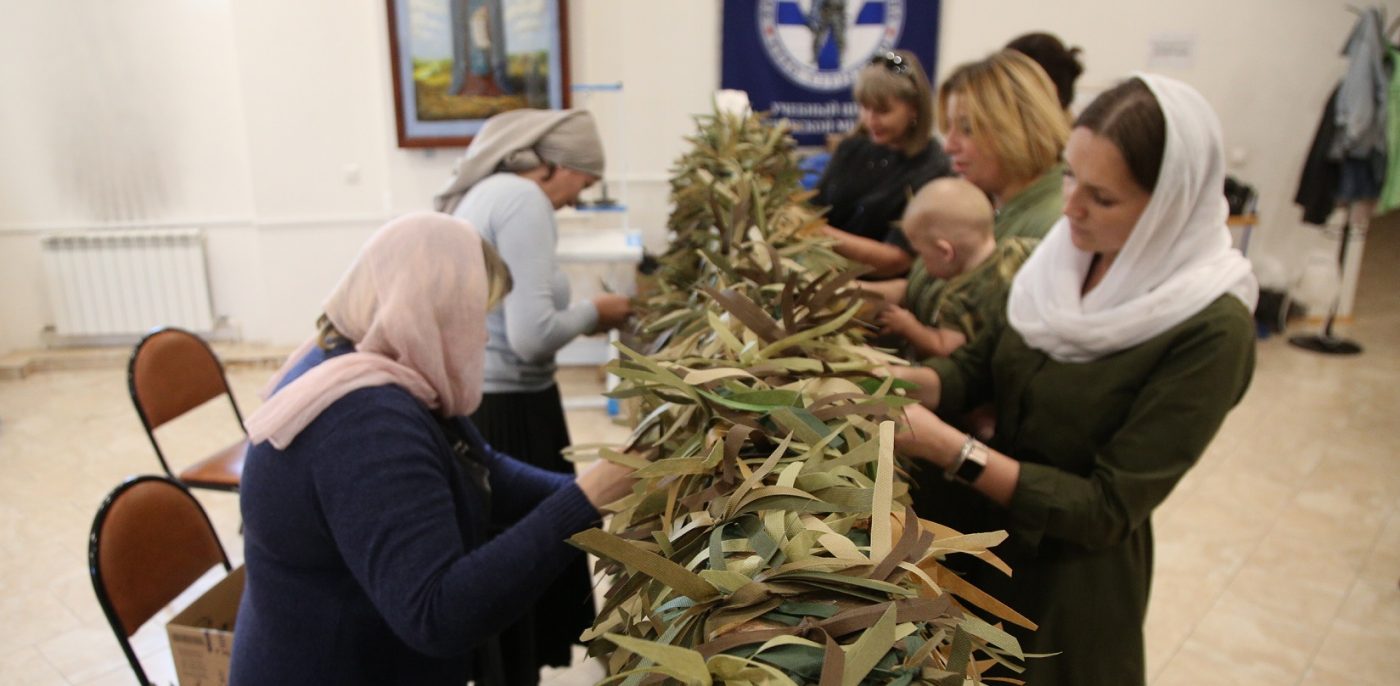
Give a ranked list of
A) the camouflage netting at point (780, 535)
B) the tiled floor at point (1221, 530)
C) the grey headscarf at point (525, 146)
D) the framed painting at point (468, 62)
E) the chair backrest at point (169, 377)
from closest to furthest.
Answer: the camouflage netting at point (780, 535) → the grey headscarf at point (525, 146) → the chair backrest at point (169, 377) → the tiled floor at point (1221, 530) → the framed painting at point (468, 62)

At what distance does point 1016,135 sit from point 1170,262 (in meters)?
0.60

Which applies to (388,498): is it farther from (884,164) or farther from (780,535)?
(884,164)

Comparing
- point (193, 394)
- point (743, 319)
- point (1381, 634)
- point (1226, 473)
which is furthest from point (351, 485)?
point (1226, 473)

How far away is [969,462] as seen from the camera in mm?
1278

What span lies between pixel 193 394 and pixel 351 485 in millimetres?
2161

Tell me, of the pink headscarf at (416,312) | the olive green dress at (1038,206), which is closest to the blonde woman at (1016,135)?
the olive green dress at (1038,206)

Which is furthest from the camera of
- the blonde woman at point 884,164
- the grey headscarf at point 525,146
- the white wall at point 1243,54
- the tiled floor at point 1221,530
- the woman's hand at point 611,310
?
the white wall at point 1243,54

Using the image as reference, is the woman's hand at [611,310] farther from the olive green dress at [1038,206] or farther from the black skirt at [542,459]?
the olive green dress at [1038,206]

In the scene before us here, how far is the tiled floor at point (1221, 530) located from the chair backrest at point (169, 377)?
76 centimetres

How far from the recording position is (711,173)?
2.25 m

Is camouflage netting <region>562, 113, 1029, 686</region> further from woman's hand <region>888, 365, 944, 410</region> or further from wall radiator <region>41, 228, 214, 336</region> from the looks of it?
wall radiator <region>41, 228, 214, 336</region>

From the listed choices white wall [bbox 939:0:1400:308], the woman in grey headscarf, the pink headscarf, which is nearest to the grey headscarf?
the woman in grey headscarf

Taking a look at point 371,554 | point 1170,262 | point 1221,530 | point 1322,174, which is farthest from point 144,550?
point 1322,174

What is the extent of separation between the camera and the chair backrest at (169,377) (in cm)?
266
